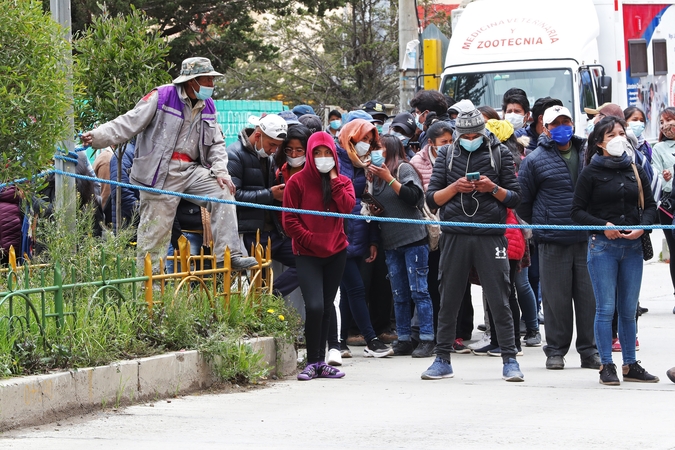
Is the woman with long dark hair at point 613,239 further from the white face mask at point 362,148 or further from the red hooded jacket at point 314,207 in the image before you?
the white face mask at point 362,148

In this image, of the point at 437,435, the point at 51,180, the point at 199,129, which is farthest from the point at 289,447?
the point at 51,180

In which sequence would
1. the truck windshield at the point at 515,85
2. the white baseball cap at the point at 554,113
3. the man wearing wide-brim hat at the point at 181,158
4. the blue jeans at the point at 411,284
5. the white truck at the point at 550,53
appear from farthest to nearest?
the white truck at the point at 550,53
the truck windshield at the point at 515,85
the blue jeans at the point at 411,284
the white baseball cap at the point at 554,113
the man wearing wide-brim hat at the point at 181,158

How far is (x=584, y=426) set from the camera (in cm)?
598

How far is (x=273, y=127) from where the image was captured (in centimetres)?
850

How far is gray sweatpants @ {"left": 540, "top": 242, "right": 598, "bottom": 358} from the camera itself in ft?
27.0

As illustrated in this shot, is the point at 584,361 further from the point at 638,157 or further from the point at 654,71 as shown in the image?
the point at 654,71

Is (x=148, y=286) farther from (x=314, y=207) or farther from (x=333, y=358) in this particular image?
(x=333, y=358)

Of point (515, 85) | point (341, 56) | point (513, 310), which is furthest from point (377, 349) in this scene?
point (341, 56)

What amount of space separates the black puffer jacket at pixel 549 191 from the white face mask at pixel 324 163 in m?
1.55

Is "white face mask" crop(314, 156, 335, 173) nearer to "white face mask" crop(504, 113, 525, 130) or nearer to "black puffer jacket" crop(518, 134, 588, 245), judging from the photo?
"black puffer jacket" crop(518, 134, 588, 245)

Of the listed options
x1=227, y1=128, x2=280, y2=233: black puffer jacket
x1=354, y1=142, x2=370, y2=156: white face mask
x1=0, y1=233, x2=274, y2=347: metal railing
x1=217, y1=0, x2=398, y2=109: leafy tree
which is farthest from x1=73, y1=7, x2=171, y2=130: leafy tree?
x1=217, y1=0, x2=398, y2=109: leafy tree

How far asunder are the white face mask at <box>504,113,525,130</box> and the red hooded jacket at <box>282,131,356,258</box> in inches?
139

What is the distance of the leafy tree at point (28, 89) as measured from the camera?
6.30 m

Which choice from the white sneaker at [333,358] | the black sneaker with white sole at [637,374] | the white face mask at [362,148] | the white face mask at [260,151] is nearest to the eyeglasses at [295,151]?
the white face mask at [260,151]
